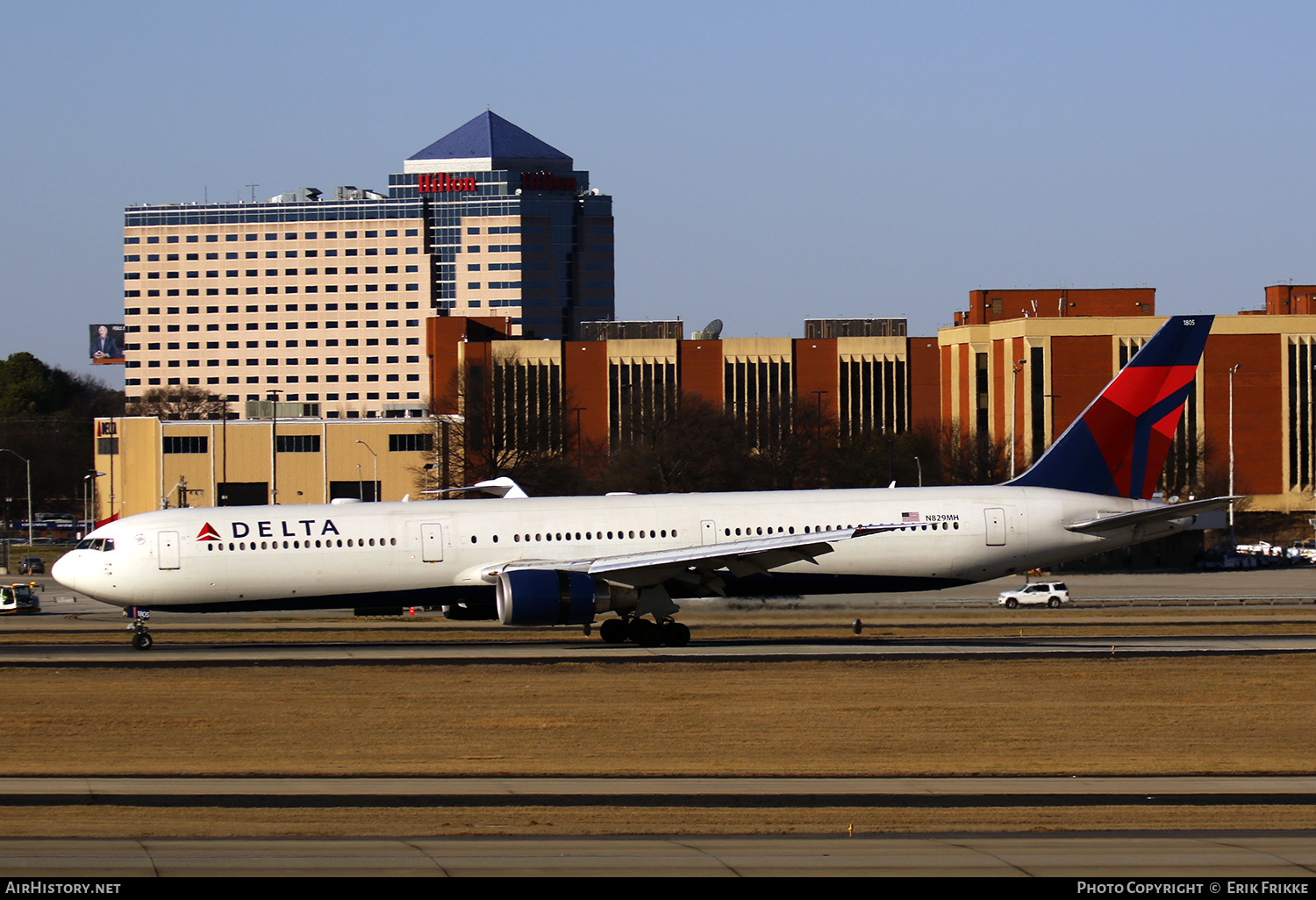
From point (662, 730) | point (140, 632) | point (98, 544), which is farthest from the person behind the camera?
point (140, 632)

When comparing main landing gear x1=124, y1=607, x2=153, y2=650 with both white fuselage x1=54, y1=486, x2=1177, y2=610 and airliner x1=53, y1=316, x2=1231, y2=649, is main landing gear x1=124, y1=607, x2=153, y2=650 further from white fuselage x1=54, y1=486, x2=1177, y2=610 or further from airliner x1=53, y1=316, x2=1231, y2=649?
white fuselage x1=54, y1=486, x2=1177, y2=610

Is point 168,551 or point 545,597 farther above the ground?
point 168,551

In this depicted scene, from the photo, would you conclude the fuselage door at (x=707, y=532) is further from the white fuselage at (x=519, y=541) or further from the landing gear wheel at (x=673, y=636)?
the landing gear wheel at (x=673, y=636)

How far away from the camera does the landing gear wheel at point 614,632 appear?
3828 centimetres

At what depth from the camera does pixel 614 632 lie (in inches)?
1512

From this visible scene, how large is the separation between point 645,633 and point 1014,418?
7480 centimetres

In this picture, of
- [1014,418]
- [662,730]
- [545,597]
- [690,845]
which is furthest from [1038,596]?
[1014,418]

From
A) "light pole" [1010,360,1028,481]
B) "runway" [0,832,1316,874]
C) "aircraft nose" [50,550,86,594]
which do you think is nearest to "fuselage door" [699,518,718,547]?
"aircraft nose" [50,550,86,594]

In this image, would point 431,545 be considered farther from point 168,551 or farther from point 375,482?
point 375,482

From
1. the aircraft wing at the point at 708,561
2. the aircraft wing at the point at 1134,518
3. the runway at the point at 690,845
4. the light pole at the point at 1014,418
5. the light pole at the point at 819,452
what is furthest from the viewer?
the light pole at the point at 1014,418

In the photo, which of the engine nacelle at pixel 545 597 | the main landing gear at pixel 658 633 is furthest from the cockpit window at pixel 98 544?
the main landing gear at pixel 658 633

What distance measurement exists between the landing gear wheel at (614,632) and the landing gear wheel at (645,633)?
41 cm
